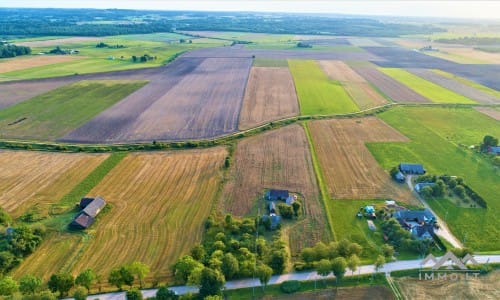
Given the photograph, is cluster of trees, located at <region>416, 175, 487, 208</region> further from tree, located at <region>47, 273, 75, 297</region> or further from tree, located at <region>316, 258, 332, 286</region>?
tree, located at <region>47, 273, 75, 297</region>

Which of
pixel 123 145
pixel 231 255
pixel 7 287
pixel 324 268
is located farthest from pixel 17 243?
pixel 324 268

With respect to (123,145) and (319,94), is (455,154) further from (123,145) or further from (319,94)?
(123,145)

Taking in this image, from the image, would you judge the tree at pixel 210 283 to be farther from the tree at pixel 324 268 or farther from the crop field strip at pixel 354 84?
the crop field strip at pixel 354 84

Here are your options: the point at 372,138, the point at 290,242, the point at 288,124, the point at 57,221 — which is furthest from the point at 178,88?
the point at 290,242

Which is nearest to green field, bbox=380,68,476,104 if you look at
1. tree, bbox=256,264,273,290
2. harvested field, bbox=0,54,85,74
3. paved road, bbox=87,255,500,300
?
paved road, bbox=87,255,500,300

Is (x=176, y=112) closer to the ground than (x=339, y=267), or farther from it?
farther from it

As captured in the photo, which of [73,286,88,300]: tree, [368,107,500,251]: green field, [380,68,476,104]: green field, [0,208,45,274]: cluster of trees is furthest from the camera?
[380,68,476,104]: green field
